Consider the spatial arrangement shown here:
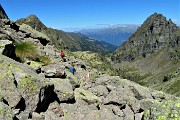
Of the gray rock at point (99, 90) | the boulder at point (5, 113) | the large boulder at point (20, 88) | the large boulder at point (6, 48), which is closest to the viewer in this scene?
the boulder at point (5, 113)

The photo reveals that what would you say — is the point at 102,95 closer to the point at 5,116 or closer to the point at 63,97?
the point at 63,97

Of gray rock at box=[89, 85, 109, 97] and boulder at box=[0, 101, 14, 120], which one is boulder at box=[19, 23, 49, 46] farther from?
boulder at box=[0, 101, 14, 120]

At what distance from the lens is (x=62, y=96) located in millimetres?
23922

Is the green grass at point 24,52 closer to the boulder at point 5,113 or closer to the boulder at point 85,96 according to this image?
the boulder at point 85,96

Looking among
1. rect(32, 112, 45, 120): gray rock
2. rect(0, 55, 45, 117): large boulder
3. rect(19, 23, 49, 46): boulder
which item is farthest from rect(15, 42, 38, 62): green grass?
rect(19, 23, 49, 46): boulder

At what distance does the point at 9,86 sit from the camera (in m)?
20.2

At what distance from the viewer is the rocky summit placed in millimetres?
20156

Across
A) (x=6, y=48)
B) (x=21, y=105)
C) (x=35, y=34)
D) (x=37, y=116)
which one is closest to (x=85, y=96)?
(x=37, y=116)

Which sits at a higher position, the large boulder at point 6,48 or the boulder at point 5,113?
the large boulder at point 6,48

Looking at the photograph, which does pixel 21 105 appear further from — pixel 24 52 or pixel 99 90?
pixel 24 52

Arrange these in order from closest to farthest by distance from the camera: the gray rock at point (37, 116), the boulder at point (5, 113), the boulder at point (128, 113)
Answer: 1. the boulder at point (5, 113)
2. the gray rock at point (37, 116)
3. the boulder at point (128, 113)

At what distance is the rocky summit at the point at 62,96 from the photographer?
20156 millimetres

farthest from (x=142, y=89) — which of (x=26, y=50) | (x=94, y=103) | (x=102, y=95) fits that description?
(x=26, y=50)

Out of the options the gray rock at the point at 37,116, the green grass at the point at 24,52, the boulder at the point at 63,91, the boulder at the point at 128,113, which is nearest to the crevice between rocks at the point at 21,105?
the gray rock at the point at 37,116
